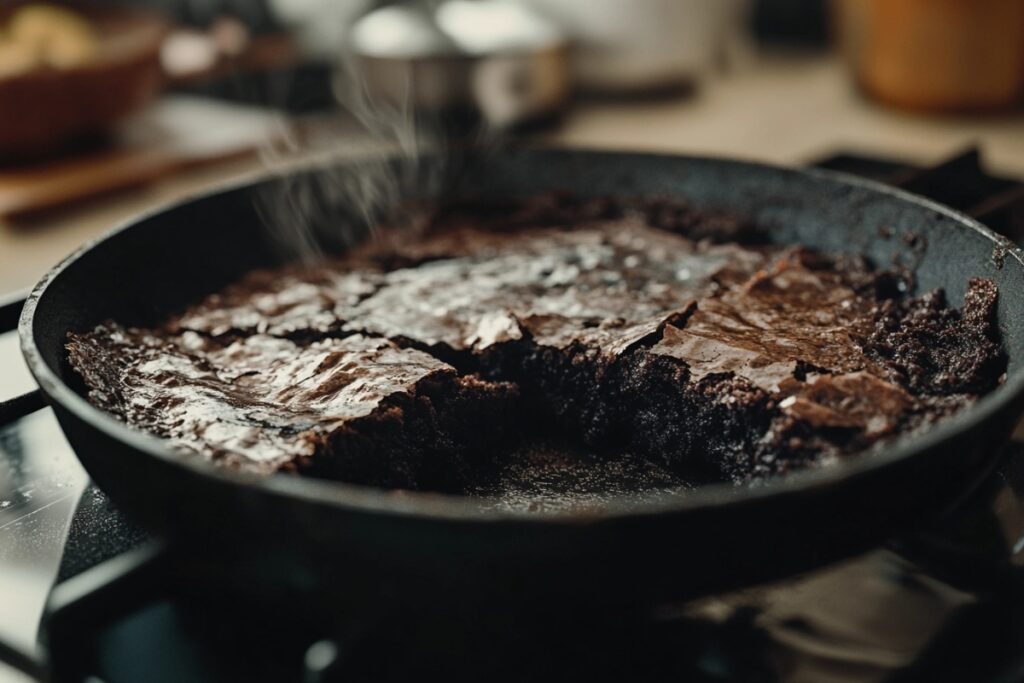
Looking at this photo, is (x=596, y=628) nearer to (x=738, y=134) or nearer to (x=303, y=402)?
(x=303, y=402)

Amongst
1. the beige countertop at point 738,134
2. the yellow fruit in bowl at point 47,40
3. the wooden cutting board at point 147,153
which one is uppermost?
the yellow fruit in bowl at point 47,40

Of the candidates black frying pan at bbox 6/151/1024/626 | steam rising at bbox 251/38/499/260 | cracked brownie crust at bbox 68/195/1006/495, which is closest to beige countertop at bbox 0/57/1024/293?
steam rising at bbox 251/38/499/260

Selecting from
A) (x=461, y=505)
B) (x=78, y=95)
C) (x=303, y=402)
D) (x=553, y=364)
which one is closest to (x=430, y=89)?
(x=78, y=95)

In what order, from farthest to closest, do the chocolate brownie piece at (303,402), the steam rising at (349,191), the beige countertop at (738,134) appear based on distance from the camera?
the beige countertop at (738,134), the steam rising at (349,191), the chocolate brownie piece at (303,402)

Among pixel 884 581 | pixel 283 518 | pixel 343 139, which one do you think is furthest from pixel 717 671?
pixel 343 139

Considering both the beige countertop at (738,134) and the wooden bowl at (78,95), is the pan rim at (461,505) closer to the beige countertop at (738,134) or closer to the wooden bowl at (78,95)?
the beige countertop at (738,134)

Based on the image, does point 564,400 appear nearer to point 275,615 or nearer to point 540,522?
point 275,615

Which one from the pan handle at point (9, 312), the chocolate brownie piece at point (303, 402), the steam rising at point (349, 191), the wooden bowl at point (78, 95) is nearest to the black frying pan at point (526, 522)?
the chocolate brownie piece at point (303, 402)
